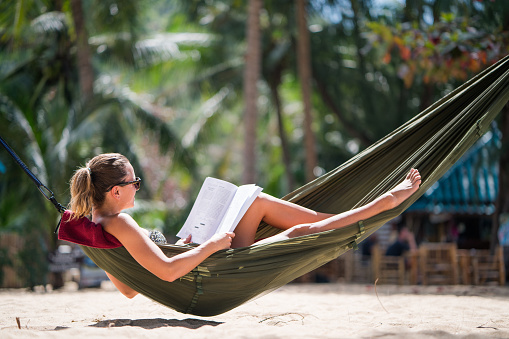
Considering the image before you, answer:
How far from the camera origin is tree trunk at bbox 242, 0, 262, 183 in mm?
9086

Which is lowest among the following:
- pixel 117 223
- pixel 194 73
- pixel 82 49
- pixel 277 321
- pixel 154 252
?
pixel 277 321

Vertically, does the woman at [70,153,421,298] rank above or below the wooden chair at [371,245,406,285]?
above

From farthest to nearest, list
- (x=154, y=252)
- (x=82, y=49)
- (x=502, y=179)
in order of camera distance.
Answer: (x=82, y=49) → (x=502, y=179) → (x=154, y=252)

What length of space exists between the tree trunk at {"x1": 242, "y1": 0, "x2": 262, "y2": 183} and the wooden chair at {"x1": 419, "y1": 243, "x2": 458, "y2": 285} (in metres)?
2.92

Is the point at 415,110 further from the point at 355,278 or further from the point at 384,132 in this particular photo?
the point at 355,278

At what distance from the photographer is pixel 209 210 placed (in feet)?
10.0


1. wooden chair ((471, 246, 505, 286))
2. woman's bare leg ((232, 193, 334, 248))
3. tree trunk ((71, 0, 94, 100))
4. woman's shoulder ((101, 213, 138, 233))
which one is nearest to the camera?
woman's shoulder ((101, 213, 138, 233))

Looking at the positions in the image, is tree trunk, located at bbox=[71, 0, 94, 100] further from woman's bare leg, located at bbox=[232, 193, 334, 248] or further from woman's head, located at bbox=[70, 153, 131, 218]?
woman's bare leg, located at bbox=[232, 193, 334, 248]

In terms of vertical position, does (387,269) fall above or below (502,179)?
below

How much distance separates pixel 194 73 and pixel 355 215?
1197cm

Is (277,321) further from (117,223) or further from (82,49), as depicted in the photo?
(82,49)

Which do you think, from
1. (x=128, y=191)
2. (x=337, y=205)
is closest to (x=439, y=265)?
(x=337, y=205)

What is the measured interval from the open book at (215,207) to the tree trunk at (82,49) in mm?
7146

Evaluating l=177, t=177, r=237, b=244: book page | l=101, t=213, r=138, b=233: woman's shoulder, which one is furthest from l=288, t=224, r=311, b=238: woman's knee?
l=101, t=213, r=138, b=233: woman's shoulder
